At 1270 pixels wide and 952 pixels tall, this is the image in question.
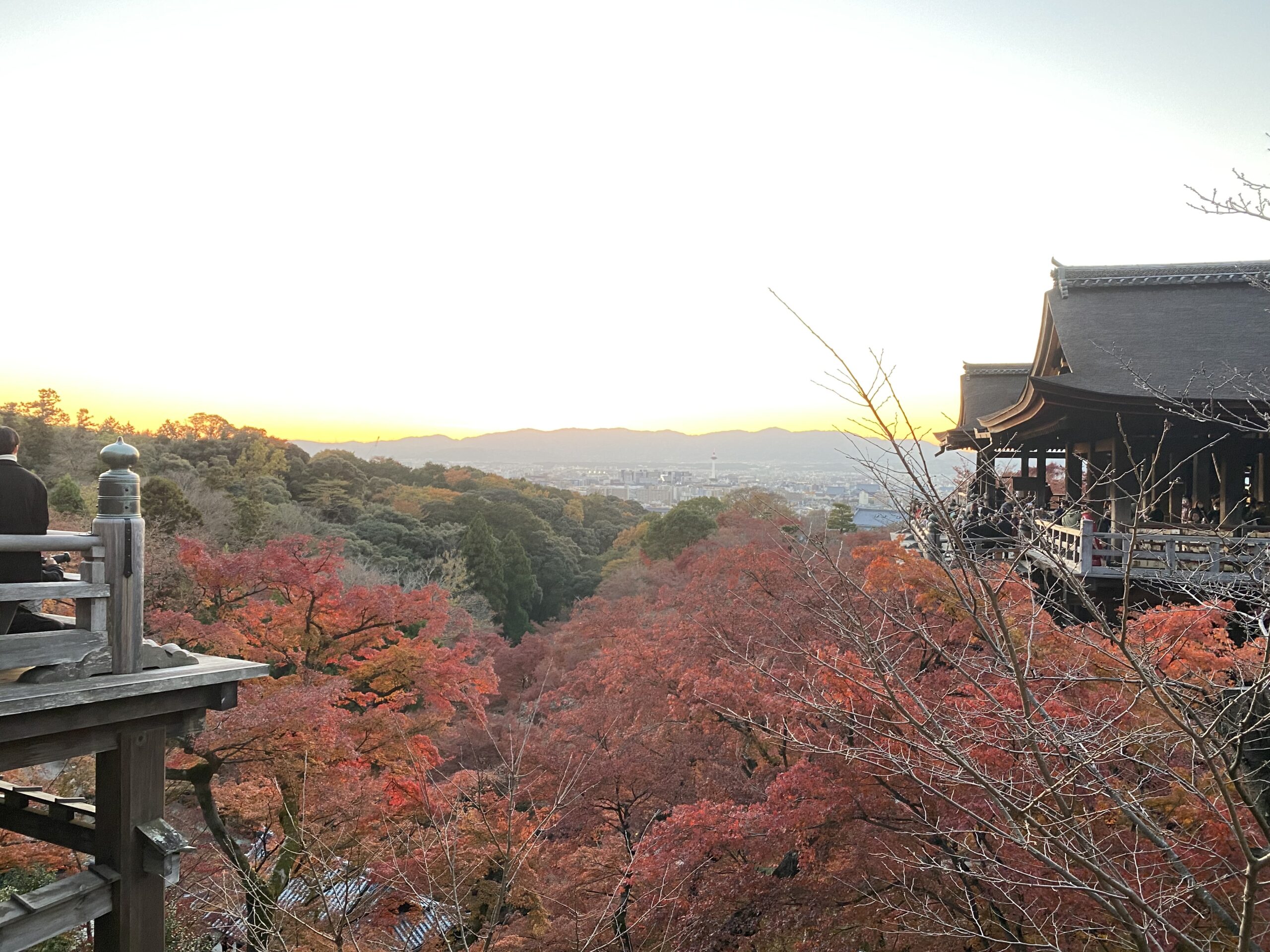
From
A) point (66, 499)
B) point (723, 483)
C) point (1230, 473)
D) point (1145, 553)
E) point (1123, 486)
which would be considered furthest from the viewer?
point (723, 483)

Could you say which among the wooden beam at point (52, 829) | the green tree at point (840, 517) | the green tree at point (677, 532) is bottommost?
the green tree at point (677, 532)

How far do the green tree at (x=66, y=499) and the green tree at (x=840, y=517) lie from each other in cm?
1973

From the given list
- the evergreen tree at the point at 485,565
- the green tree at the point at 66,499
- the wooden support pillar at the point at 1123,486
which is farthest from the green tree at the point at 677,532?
the wooden support pillar at the point at 1123,486

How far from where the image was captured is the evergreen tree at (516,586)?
986 inches

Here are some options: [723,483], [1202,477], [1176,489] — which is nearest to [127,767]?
[1202,477]

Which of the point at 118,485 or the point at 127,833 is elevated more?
the point at 118,485

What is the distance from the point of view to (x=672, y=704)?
7598 millimetres

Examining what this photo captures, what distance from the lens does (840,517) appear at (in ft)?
87.6

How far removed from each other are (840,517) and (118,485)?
2549cm

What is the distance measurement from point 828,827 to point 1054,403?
645cm

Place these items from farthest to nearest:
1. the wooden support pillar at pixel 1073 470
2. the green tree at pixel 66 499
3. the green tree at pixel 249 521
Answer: the green tree at pixel 249 521 < the green tree at pixel 66 499 < the wooden support pillar at pixel 1073 470

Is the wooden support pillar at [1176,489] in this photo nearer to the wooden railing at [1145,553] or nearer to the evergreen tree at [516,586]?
the wooden railing at [1145,553]

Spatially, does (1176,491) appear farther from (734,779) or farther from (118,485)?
(118,485)

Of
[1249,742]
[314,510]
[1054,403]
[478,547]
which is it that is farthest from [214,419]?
[1249,742]
